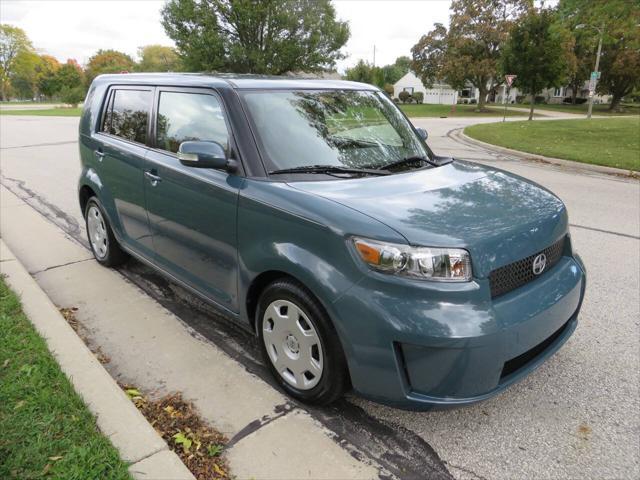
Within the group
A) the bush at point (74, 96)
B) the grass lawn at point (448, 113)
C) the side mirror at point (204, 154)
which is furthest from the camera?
the bush at point (74, 96)

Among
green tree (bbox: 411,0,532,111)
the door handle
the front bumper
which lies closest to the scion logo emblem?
the front bumper

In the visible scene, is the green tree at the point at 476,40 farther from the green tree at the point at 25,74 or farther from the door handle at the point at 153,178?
the green tree at the point at 25,74

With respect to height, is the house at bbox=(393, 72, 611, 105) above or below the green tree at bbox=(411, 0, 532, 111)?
below

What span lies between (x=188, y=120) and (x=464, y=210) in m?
1.99

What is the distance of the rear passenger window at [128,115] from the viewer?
4.01 m

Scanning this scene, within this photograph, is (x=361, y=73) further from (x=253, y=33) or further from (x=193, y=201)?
(x=193, y=201)

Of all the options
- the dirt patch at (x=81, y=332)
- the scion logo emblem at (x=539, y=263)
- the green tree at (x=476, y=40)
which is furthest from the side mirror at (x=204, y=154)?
the green tree at (x=476, y=40)

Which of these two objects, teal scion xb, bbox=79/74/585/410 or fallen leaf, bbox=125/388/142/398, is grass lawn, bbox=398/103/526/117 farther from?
fallen leaf, bbox=125/388/142/398

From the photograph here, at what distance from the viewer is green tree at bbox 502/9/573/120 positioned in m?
27.4

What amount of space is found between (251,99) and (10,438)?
2.22 metres

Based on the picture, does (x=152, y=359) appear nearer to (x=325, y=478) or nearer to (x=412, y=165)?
(x=325, y=478)

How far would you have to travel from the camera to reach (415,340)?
221 centimetres

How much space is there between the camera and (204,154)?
289 centimetres

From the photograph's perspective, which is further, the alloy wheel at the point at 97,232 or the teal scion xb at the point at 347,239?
the alloy wheel at the point at 97,232
